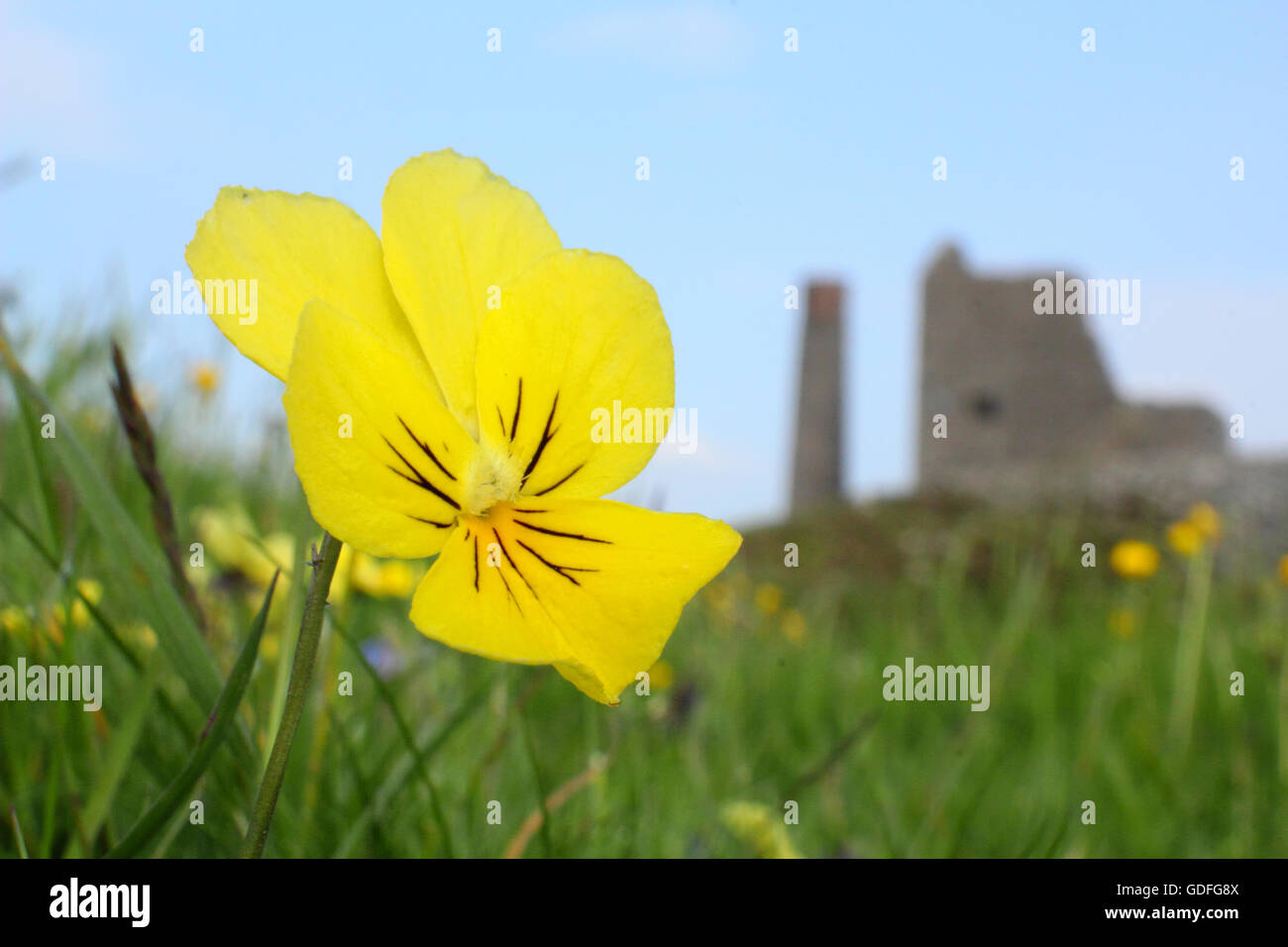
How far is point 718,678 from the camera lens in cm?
225

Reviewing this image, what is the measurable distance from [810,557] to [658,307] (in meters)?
6.30

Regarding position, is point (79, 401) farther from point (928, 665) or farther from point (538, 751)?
point (928, 665)

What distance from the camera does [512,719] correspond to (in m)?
1.14

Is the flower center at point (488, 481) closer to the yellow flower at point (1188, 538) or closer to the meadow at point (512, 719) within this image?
the meadow at point (512, 719)

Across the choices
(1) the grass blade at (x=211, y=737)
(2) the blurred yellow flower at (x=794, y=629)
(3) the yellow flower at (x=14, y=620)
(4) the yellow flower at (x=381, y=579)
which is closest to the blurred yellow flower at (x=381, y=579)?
(4) the yellow flower at (x=381, y=579)

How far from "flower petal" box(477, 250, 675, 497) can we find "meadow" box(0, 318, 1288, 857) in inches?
6.1

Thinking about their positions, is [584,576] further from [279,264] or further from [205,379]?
[205,379]

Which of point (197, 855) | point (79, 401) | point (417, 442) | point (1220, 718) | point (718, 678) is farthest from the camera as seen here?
point (79, 401)

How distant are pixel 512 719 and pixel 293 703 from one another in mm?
778

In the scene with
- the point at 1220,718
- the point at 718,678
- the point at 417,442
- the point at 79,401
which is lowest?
the point at 1220,718

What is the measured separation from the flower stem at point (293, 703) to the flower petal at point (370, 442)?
0.09 ft

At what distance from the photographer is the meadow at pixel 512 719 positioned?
811 mm

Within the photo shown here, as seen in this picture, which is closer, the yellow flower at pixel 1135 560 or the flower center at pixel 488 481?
the flower center at pixel 488 481
